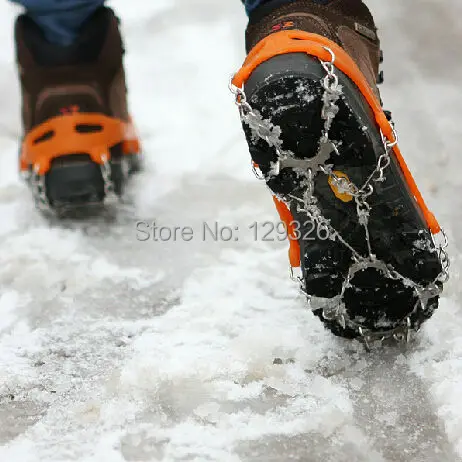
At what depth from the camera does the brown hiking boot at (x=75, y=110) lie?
123 cm

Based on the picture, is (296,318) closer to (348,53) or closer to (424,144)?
(348,53)

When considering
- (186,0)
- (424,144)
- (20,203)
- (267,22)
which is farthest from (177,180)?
(186,0)

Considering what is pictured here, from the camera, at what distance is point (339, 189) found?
2.52ft

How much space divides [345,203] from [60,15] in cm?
74

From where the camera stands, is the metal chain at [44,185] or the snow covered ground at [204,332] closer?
the snow covered ground at [204,332]

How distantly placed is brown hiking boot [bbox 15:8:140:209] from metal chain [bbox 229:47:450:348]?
21.4 inches

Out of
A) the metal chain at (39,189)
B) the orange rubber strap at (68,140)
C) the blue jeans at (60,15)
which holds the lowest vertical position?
the metal chain at (39,189)

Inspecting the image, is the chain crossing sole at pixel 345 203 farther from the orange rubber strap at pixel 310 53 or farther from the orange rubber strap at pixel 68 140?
the orange rubber strap at pixel 68 140

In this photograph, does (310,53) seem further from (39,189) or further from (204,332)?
(39,189)

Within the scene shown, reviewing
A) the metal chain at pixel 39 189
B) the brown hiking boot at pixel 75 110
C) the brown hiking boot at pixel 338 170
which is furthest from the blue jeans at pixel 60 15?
the brown hiking boot at pixel 338 170

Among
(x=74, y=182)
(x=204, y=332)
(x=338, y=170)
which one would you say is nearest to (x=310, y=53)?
(x=338, y=170)

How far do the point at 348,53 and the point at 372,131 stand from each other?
0.11 m

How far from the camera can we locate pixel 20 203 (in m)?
1.34

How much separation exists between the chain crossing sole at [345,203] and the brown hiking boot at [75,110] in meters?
0.55
